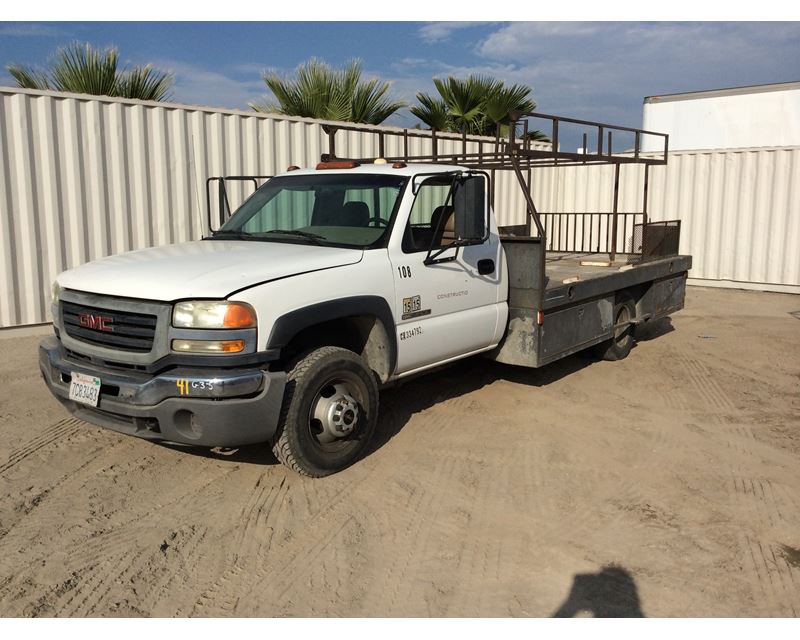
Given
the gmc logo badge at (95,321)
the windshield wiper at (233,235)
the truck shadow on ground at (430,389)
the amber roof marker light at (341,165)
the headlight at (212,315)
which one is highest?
the amber roof marker light at (341,165)

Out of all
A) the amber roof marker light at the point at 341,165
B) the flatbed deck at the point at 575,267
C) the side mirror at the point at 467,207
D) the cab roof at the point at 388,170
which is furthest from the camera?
the flatbed deck at the point at 575,267

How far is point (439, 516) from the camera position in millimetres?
4211

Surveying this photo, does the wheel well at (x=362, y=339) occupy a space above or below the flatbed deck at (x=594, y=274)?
below

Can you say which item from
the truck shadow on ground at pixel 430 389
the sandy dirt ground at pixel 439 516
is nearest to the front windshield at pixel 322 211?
the truck shadow on ground at pixel 430 389

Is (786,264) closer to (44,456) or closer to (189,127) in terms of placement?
(189,127)

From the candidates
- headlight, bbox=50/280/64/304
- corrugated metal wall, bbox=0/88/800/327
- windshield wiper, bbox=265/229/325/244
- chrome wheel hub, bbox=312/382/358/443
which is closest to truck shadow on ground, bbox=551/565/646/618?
chrome wheel hub, bbox=312/382/358/443

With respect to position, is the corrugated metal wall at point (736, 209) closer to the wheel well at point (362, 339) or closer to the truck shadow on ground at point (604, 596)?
the wheel well at point (362, 339)

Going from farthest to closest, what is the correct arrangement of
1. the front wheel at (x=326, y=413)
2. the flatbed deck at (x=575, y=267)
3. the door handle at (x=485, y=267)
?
the flatbed deck at (x=575, y=267), the door handle at (x=485, y=267), the front wheel at (x=326, y=413)

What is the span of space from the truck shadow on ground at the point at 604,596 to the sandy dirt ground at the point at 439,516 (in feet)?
0.03

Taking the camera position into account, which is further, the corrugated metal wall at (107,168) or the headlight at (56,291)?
the corrugated metal wall at (107,168)

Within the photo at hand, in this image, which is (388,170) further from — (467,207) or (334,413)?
(334,413)

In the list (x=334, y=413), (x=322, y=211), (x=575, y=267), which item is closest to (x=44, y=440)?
(x=334, y=413)

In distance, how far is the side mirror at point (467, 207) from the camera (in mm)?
5105

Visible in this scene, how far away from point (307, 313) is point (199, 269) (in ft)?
2.31
